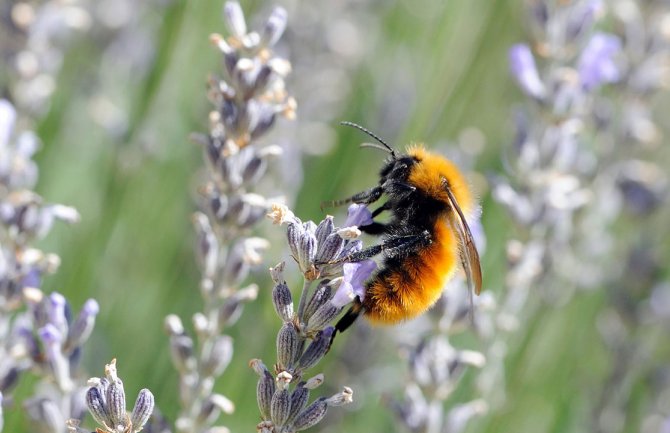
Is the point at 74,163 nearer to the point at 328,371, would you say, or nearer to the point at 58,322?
the point at 328,371

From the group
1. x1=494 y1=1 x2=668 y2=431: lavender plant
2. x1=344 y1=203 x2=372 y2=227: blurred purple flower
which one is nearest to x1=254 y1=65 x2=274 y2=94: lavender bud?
x1=344 y1=203 x2=372 y2=227: blurred purple flower

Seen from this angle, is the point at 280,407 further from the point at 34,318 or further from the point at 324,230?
the point at 34,318

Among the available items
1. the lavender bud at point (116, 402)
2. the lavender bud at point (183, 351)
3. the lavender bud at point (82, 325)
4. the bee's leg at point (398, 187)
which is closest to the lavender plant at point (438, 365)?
the bee's leg at point (398, 187)

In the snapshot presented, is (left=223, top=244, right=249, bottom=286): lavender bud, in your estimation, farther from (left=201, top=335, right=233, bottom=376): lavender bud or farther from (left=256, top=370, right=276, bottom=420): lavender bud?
(left=256, top=370, right=276, bottom=420): lavender bud

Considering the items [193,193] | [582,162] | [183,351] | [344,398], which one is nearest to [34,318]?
[183,351]

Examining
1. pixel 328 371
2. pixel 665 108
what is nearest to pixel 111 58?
pixel 328 371
